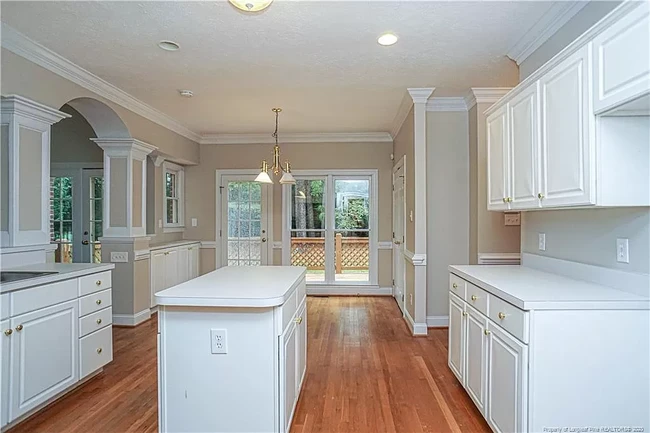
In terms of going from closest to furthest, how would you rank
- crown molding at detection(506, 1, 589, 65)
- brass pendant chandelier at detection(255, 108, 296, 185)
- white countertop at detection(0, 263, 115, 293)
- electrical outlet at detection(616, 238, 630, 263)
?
electrical outlet at detection(616, 238, 630, 263) < white countertop at detection(0, 263, 115, 293) < crown molding at detection(506, 1, 589, 65) < brass pendant chandelier at detection(255, 108, 296, 185)

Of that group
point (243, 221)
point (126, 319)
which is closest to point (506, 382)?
point (126, 319)

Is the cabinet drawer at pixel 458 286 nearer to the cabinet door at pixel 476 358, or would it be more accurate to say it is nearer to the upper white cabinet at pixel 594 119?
the cabinet door at pixel 476 358

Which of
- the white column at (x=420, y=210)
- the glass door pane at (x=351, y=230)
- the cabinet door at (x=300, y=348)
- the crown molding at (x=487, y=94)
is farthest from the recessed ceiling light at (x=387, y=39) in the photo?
the glass door pane at (x=351, y=230)

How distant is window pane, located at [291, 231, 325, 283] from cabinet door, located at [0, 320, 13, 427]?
14.7ft

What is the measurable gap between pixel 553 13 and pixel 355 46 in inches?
52.1

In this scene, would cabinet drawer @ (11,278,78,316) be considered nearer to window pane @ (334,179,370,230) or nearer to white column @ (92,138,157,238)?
white column @ (92,138,157,238)

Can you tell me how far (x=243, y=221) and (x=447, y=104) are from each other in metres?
3.74

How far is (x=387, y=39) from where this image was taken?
2.95 meters

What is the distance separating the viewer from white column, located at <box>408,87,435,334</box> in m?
4.29

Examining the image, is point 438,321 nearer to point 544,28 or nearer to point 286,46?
point 544,28

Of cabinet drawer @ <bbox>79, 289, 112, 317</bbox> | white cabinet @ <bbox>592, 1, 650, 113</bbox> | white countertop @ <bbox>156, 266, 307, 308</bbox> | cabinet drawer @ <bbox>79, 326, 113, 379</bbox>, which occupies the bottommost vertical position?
cabinet drawer @ <bbox>79, 326, 113, 379</bbox>

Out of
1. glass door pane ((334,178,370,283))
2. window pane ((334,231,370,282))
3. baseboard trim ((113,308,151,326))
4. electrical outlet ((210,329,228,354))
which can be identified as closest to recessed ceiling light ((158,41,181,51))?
electrical outlet ((210,329,228,354))

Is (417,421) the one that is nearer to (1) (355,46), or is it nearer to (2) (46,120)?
(1) (355,46)

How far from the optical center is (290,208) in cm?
661
